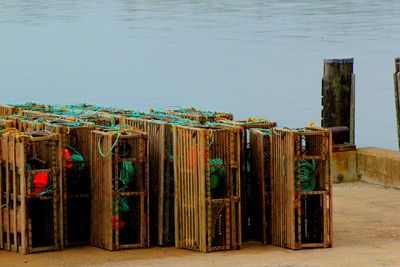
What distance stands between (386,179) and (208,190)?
5511 mm

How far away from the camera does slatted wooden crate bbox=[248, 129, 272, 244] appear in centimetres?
1182

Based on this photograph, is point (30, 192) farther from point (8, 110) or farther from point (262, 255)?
point (8, 110)

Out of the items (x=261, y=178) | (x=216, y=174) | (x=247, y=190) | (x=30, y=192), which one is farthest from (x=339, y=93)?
(x=30, y=192)

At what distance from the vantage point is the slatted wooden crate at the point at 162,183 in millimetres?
11828

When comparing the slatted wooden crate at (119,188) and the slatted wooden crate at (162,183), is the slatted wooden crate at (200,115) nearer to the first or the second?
the slatted wooden crate at (162,183)

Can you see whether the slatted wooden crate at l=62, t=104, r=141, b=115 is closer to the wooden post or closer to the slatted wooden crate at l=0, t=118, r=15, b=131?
the slatted wooden crate at l=0, t=118, r=15, b=131

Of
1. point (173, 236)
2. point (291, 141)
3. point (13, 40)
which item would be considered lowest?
point (173, 236)

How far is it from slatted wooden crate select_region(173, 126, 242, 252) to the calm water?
18456 millimetres

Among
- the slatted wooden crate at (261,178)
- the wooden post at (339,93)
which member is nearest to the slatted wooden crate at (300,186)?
the slatted wooden crate at (261,178)

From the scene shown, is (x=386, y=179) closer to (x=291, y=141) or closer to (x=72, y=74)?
(x=291, y=141)

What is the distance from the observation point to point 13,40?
60250 mm

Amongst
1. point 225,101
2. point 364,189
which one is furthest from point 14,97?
point 364,189

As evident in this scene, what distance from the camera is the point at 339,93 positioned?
17094mm

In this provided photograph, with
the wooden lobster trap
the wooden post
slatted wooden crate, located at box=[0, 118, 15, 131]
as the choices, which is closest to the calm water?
the wooden post
